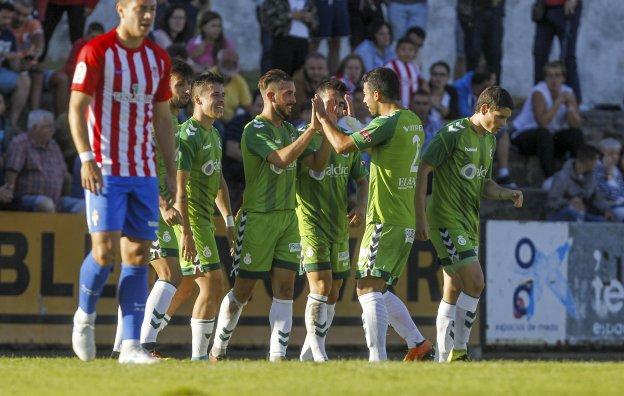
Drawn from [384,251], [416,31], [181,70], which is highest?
[416,31]

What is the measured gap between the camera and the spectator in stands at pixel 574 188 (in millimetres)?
19906

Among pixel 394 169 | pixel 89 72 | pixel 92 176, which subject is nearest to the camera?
pixel 92 176

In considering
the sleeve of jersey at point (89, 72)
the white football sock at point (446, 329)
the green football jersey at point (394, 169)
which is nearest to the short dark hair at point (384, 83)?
the green football jersey at point (394, 169)

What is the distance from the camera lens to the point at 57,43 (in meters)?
19.9

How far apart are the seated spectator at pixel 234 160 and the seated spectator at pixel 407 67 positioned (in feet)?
8.10

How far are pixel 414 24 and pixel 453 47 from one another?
1.99 m

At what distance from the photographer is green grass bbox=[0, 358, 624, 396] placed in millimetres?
8930

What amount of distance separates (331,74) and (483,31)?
8.83 feet

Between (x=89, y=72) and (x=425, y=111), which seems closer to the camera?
(x=89, y=72)

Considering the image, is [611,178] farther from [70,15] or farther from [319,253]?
[319,253]

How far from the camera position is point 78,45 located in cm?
1853

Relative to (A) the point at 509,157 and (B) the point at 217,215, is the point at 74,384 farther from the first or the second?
(A) the point at 509,157

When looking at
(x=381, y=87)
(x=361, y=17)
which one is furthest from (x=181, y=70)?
(x=361, y=17)

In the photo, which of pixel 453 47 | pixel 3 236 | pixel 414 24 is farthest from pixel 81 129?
pixel 453 47
